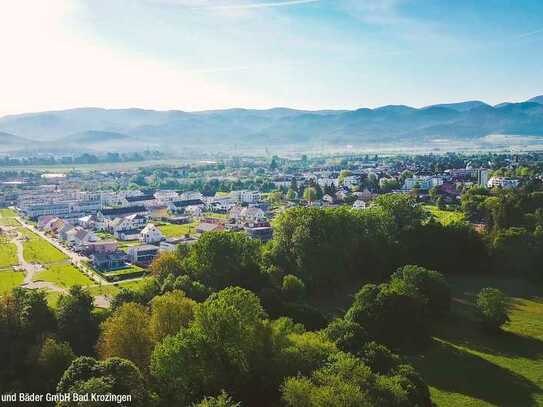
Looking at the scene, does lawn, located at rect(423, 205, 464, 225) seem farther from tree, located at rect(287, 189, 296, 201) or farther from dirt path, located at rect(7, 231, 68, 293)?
dirt path, located at rect(7, 231, 68, 293)

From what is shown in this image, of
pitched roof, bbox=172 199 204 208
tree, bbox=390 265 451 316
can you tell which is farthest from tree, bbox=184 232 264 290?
pitched roof, bbox=172 199 204 208

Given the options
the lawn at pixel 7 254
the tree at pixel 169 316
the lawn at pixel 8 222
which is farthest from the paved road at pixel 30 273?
the tree at pixel 169 316

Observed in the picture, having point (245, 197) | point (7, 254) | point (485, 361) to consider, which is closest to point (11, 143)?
point (245, 197)

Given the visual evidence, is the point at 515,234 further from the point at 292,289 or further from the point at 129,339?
the point at 129,339

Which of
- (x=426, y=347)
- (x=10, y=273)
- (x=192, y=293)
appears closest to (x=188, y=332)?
(x=192, y=293)

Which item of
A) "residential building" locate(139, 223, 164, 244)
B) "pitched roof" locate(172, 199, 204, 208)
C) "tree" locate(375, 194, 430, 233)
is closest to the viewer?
"tree" locate(375, 194, 430, 233)

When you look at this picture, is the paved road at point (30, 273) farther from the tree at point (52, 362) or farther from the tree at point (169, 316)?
the tree at point (169, 316)
